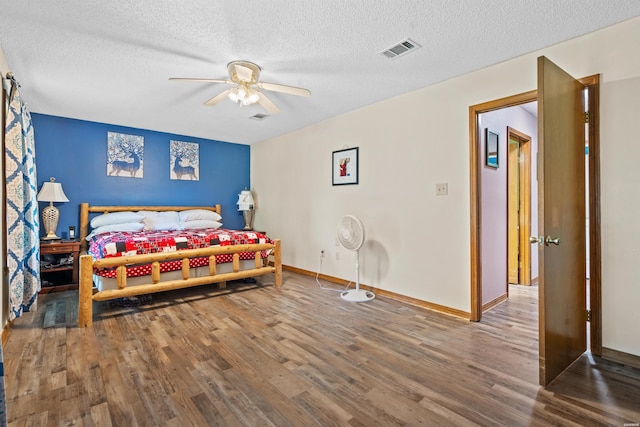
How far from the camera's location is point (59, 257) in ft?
13.0

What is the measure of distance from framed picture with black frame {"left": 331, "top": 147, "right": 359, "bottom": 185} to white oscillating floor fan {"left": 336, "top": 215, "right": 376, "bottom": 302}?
64 centimetres

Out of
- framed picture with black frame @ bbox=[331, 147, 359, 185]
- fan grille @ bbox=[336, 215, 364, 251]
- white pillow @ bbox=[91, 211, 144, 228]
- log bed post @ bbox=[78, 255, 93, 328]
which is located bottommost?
log bed post @ bbox=[78, 255, 93, 328]

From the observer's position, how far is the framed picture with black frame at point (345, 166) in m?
3.87

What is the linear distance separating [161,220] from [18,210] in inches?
77.3

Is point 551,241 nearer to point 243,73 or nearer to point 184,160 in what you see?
point 243,73

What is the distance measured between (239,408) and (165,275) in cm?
213

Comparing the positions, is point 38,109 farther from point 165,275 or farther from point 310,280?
point 310,280

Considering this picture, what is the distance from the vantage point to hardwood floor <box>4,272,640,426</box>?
154 centimetres

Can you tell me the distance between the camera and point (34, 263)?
298cm

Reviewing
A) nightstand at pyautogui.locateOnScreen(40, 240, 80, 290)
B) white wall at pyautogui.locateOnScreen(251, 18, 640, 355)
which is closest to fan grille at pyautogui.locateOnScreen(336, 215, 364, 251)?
white wall at pyautogui.locateOnScreen(251, 18, 640, 355)

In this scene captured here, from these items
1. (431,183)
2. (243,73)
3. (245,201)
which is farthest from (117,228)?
(431,183)

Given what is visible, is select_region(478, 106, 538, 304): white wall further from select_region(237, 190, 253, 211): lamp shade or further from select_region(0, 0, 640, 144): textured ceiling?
select_region(237, 190, 253, 211): lamp shade

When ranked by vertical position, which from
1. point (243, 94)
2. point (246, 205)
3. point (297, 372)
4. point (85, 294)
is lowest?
point (297, 372)

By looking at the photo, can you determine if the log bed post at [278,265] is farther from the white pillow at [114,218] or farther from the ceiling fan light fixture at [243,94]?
the white pillow at [114,218]
